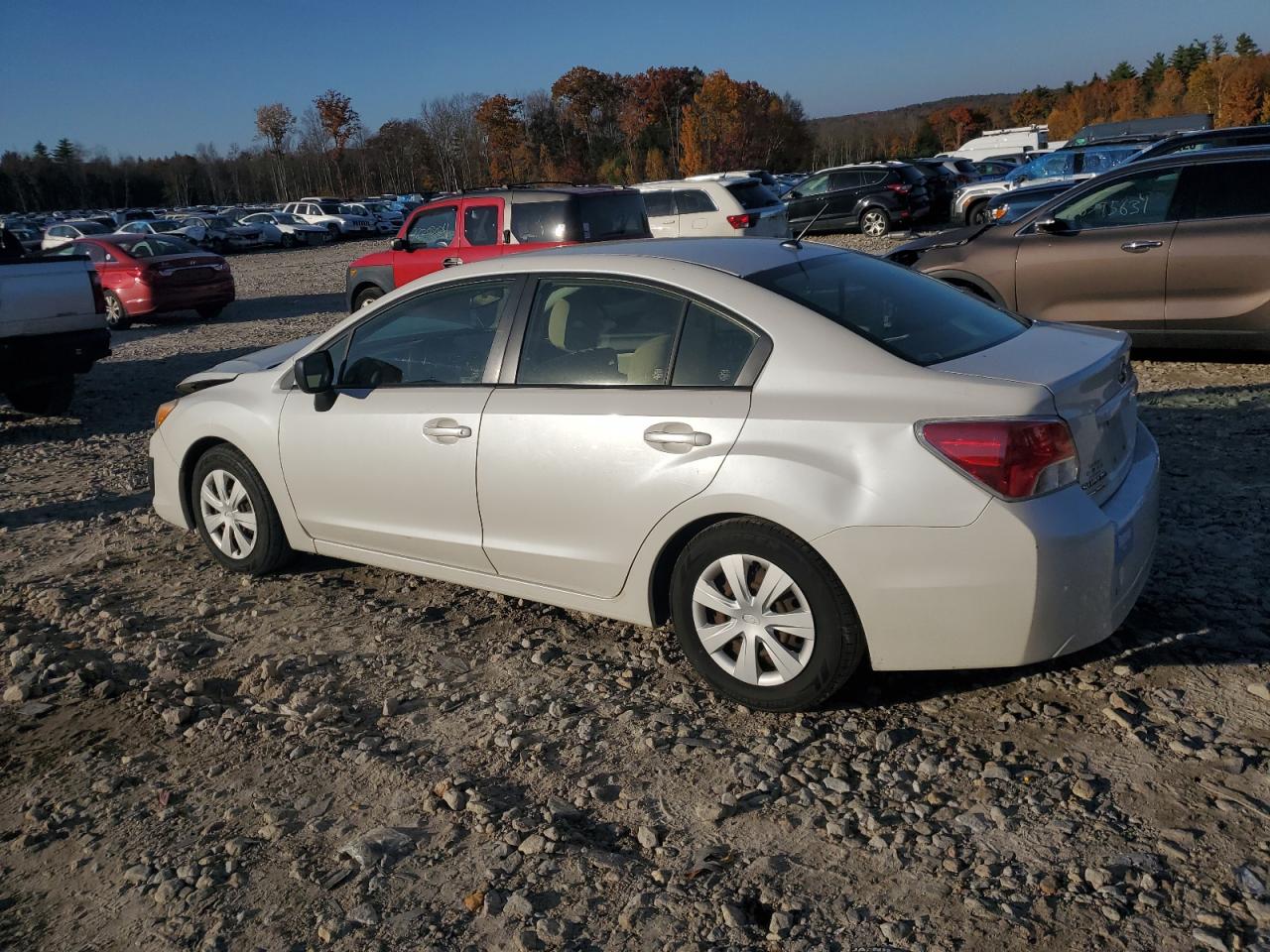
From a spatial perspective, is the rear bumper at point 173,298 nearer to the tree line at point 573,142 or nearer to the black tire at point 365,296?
the black tire at point 365,296

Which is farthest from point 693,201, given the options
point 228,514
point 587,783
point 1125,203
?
point 587,783

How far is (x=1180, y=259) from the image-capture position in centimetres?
816

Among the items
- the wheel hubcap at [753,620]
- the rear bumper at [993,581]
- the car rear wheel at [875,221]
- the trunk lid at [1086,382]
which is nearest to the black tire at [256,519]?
the wheel hubcap at [753,620]

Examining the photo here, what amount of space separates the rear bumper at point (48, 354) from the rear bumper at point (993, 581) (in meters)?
8.37

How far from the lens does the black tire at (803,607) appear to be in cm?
348

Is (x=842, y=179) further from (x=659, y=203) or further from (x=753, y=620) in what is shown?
(x=753, y=620)

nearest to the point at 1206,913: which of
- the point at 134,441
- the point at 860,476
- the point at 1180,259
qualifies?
the point at 860,476

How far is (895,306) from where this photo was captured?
402 cm

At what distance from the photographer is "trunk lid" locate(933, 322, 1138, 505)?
11.2 ft

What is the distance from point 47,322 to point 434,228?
4.83 meters

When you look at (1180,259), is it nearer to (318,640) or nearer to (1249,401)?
(1249,401)

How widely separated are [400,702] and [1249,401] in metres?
6.20

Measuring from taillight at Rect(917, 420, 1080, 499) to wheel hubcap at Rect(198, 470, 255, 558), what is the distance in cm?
348

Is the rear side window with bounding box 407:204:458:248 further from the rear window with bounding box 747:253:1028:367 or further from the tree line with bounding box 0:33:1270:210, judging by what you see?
the tree line with bounding box 0:33:1270:210
